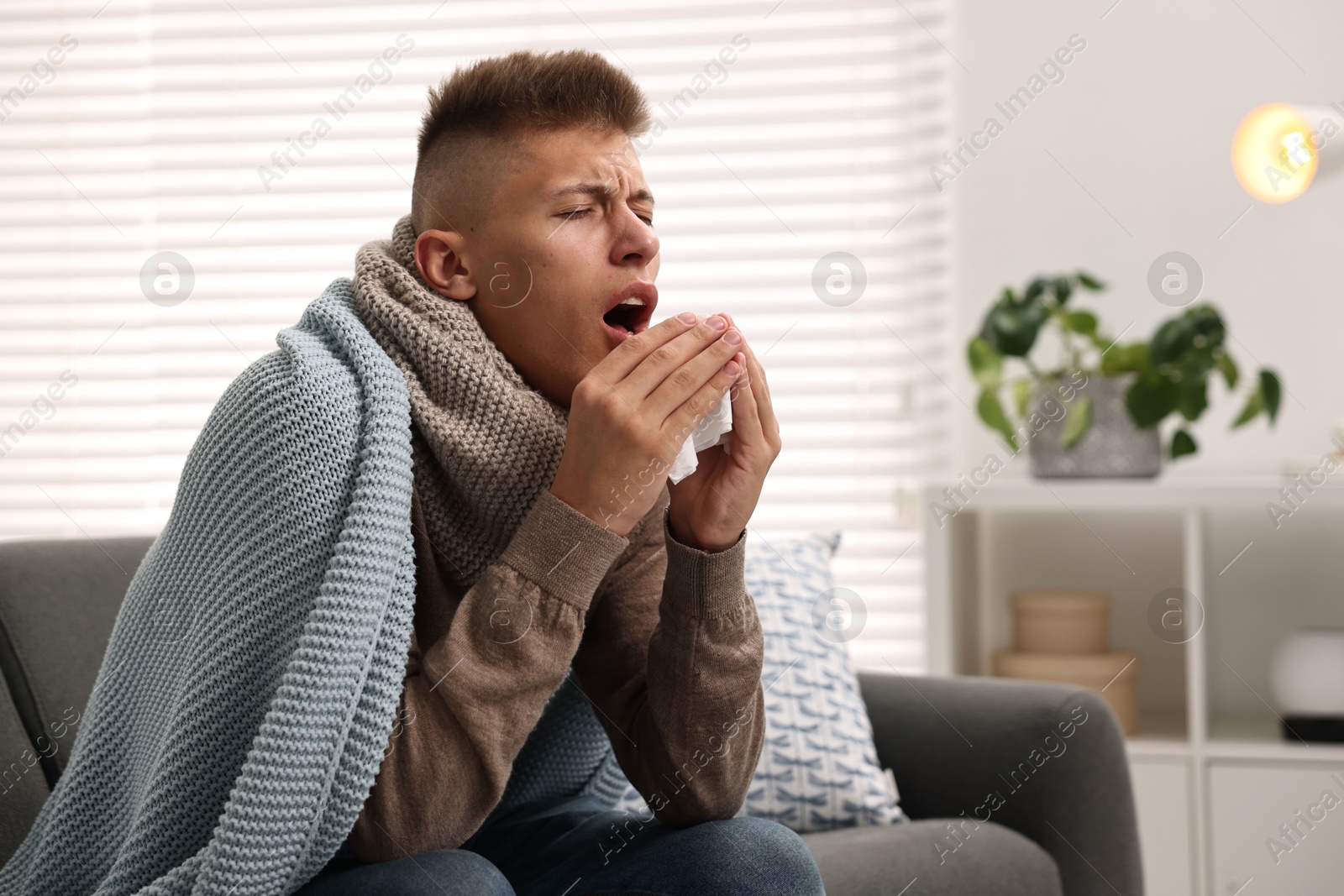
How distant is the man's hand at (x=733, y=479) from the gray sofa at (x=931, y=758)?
16.9 inches

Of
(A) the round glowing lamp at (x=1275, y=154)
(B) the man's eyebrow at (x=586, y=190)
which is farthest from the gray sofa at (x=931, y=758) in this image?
(A) the round glowing lamp at (x=1275, y=154)

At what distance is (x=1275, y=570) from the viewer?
212 centimetres

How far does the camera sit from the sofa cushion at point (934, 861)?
117 cm

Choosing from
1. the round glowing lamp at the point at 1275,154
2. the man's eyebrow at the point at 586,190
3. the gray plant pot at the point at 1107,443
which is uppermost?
the round glowing lamp at the point at 1275,154

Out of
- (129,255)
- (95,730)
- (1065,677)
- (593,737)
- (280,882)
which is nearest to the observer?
(280,882)

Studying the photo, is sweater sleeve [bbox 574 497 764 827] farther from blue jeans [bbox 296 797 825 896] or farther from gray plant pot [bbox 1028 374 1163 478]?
gray plant pot [bbox 1028 374 1163 478]

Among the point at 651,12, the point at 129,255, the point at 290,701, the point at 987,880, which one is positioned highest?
the point at 651,12

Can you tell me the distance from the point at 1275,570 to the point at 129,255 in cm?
240

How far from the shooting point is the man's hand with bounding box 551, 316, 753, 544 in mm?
854

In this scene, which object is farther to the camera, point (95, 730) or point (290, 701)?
point (95, 730)

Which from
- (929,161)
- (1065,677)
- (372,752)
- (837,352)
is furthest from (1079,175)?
(372,752)

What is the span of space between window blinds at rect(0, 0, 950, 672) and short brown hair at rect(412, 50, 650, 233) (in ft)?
4.16

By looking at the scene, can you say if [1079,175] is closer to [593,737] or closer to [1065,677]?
[1065,677]

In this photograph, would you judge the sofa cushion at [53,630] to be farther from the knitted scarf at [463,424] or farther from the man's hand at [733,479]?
the man's hand at [733,479]
